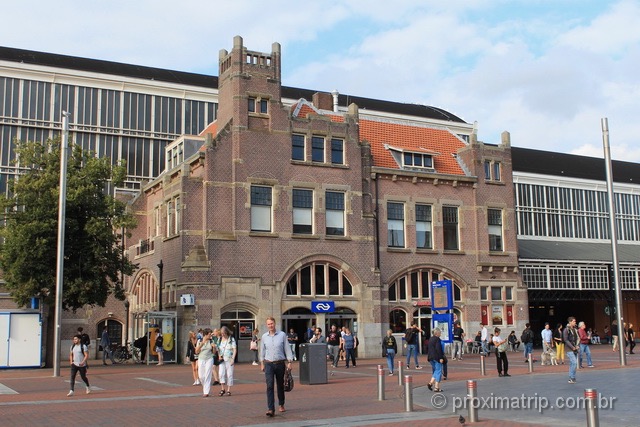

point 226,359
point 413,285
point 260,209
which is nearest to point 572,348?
point 226,359

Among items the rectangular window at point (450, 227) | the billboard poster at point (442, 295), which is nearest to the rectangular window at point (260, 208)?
the billboard poster at point (442, 295)

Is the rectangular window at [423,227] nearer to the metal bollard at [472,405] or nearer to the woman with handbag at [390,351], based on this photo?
the woman with handbag at [390,351]

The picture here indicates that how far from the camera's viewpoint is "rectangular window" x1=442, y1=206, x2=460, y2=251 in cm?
4312

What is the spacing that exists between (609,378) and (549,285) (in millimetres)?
28338

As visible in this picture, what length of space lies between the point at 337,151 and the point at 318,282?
23.9 feet

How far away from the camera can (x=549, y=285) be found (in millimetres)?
49969

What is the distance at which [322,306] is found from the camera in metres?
38.0

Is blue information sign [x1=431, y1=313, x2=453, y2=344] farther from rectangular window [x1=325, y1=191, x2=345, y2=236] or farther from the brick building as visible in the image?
rectangular window [x1=325, y1=191, x2=345, y2=236]

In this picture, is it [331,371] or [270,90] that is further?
[270,90]

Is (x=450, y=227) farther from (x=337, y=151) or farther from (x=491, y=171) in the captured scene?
(x=337, y=151)

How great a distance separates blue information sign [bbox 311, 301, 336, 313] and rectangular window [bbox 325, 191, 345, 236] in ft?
12.2

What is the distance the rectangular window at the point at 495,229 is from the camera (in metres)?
44.7

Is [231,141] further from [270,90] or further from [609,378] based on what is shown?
[609,378]

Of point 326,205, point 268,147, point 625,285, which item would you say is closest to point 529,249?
point 625,285
